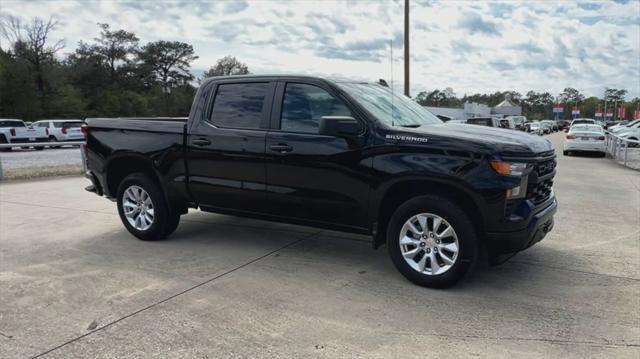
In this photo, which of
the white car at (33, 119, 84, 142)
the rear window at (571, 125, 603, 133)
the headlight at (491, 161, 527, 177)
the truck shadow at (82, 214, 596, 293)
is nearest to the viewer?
the headlight at (491, 161, 527, 177)

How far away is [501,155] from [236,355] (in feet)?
8.50

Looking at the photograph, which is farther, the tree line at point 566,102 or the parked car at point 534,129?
the tree line at point 566,102

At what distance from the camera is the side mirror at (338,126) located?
448 cm

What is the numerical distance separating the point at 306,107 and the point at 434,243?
6.07 ft

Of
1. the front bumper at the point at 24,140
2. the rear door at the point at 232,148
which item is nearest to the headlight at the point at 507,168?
the rear door at the point at 232,148

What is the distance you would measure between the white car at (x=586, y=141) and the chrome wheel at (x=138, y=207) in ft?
59.0

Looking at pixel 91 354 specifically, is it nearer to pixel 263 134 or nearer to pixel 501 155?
pixel 263 134

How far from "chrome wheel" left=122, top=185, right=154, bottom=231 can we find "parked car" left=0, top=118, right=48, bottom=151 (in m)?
23.0

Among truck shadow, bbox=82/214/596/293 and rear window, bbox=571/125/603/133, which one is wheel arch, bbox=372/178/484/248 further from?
rear window, bbox=571/125/603/133

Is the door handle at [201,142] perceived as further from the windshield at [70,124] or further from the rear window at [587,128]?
the windshield at [70,124]

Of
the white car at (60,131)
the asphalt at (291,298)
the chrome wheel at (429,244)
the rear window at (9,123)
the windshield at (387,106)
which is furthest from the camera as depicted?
the white car at (60,131)

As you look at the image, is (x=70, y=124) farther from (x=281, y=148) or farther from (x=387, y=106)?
(x=387, y=106)

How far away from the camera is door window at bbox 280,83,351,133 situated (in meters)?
4.99

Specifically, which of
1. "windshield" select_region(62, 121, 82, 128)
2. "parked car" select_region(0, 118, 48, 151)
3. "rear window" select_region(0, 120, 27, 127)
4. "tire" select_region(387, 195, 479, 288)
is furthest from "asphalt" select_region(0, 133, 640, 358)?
"windshield" select_region(62, 121, 82, 128)
